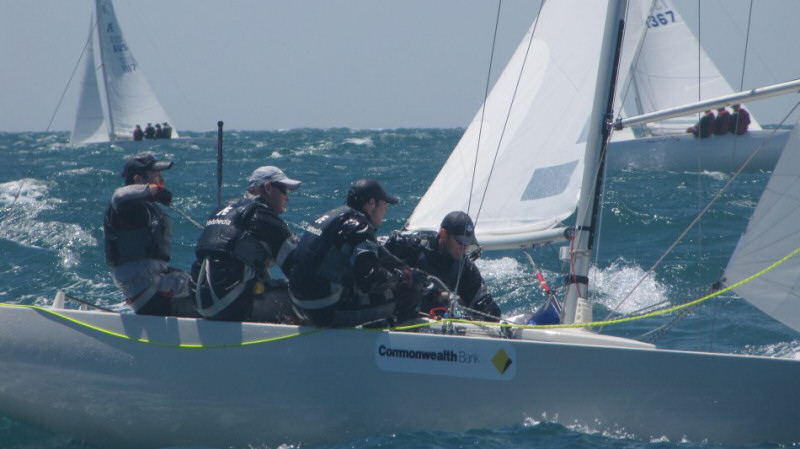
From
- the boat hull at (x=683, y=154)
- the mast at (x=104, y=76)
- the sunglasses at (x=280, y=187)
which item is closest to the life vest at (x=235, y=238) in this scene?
the sunglasses at (x=280, y=187)

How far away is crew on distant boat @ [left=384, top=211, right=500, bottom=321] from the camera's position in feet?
16.5

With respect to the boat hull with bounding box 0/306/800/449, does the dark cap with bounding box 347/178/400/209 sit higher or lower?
higher

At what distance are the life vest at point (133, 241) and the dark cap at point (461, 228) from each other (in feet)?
5.25

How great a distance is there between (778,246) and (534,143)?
6.39ft

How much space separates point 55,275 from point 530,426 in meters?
6.01

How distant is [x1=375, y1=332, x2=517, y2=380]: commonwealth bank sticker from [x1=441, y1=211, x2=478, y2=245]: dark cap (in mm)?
936

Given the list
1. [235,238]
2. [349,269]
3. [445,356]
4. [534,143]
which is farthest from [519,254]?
[235,238]

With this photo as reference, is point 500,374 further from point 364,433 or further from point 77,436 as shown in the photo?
point 77,436

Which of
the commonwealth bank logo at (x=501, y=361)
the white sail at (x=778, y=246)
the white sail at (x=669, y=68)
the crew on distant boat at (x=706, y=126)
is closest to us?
the white sail at (x=778, y=246)

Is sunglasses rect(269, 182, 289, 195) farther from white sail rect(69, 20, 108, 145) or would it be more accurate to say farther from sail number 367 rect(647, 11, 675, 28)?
white sail rect(69, 20, 108, 145)

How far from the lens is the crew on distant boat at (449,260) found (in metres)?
5.03

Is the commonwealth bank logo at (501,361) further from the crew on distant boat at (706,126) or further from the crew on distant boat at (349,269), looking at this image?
the crew on distant boat at (706,126)

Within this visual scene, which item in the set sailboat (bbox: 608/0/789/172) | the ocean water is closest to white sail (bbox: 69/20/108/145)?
the ocean water

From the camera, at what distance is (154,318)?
4473mm
